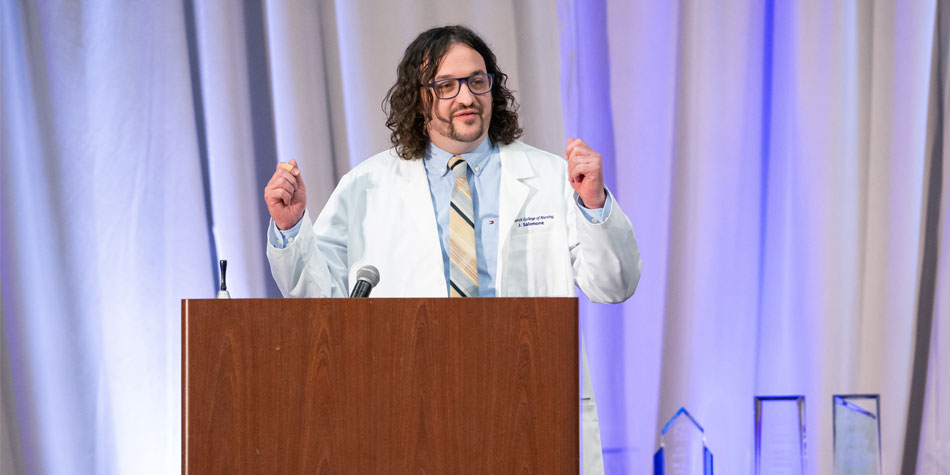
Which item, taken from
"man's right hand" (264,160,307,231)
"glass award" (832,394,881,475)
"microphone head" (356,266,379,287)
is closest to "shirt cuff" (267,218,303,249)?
"man's right hand" (264,160,307,231)

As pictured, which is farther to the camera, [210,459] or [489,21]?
[489,21]

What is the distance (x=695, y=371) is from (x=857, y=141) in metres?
0.93

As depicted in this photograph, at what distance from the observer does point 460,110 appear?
194 centimetres

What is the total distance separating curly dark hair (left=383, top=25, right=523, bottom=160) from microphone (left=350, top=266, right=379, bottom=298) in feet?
2.70

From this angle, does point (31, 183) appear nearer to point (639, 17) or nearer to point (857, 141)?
point (639, 17)

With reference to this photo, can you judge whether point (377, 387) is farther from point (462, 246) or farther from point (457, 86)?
point (457, 86)

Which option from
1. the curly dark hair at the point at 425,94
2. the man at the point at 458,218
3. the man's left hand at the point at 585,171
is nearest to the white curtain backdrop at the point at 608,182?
the curly dark hair at the point at 425,94

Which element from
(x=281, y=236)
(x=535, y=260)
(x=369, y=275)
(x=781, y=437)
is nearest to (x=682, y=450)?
(x=781, y=437)

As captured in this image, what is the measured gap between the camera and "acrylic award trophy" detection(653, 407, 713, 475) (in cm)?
267

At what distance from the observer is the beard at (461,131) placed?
1945mm

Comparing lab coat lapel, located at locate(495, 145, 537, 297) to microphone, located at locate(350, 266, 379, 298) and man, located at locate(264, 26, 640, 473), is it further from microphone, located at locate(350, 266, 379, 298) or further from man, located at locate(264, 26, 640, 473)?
A: microphone, located at locate(350, 266, 379, 298)

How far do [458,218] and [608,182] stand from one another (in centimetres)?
95

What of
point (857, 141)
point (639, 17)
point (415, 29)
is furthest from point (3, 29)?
point (857, 141)

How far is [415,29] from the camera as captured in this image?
106 inches
